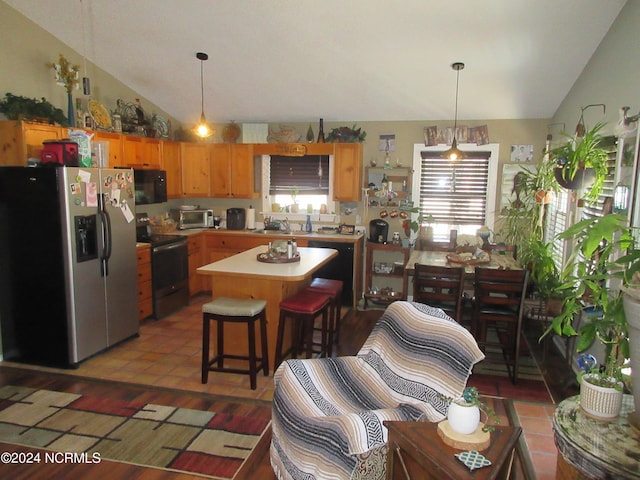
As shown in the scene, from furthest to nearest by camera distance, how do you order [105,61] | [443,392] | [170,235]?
[170,235] → [105,61] → [443,392]

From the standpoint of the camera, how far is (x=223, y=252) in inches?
240

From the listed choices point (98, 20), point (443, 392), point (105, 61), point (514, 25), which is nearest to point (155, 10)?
point (98, 20)

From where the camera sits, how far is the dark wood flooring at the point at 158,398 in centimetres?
249

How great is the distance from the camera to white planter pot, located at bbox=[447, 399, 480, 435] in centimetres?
160

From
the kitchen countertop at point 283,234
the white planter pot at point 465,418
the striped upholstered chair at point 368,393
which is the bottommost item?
the striped upholstered chair at point 368,393

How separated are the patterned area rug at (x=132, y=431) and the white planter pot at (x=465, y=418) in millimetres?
1486

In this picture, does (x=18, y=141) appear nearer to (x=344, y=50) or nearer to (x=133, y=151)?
(x=133, y=151)

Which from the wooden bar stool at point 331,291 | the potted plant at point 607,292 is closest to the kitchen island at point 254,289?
the wooden bar stool at point 331,291

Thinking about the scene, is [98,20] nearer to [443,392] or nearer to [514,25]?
[514,25]

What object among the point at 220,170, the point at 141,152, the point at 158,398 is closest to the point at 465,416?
the point at 158,398

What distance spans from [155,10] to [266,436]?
3.66 metres

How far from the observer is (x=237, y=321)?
3312 mm

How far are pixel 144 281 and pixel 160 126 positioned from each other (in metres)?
2.22

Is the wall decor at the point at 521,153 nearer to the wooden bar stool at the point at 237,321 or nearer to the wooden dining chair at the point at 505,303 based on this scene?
the wooden dining chair at the point at 505,303
